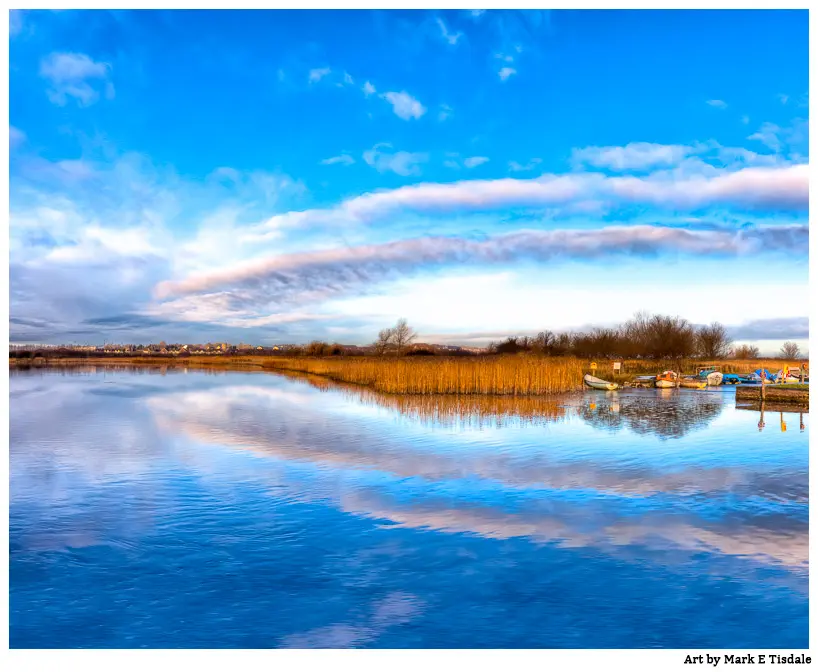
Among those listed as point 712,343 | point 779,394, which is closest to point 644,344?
point 712,343

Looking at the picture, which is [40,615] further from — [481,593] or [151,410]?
[151,410]

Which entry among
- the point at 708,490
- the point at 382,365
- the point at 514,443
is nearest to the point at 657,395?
the point at 382,365

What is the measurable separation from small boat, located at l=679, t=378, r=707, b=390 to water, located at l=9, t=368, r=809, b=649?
15.1 metres

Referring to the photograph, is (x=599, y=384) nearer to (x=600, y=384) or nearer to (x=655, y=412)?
(x=600, y=384)

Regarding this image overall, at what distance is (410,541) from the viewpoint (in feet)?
19.4

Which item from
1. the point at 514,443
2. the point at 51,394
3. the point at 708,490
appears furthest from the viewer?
the point at 51,394

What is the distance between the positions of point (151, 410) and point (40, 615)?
44.9ft

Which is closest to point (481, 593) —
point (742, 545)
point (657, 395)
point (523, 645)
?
point (523, 645)

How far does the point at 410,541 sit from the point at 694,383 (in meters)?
24.2

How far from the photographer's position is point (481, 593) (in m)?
4.85

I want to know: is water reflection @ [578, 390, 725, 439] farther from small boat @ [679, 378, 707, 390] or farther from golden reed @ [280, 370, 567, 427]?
small boat @ [679, 378, 707, 390]

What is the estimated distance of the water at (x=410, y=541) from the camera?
4.39 metres

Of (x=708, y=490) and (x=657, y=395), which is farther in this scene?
(x=657, y=395)

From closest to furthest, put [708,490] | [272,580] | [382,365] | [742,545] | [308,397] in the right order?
[272,580]
[742,545]
[708,490]
[308,397]
[382,365]
